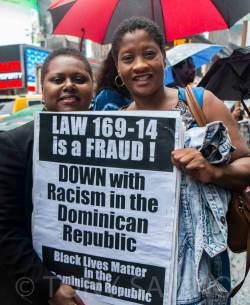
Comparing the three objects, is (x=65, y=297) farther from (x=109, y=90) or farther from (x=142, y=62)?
(x=109, y=90)

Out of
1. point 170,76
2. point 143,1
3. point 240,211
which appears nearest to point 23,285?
point 240,211

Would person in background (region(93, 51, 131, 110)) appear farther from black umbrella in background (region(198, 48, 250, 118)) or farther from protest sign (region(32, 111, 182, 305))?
black umbrella in background (region(198, 48, 250, 118))

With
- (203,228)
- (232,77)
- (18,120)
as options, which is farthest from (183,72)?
(203,228)

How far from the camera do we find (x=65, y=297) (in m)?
1.67

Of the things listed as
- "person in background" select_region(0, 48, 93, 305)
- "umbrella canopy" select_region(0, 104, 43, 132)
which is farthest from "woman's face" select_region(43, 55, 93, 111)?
"umbrella canopy" select_region(0, 104, 43, 132)

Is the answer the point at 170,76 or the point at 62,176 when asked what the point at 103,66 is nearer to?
the point at 62,176

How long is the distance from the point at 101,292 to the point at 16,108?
7958mm

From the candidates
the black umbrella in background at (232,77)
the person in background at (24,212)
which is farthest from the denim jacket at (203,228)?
the black umbrella in background at (232,77)

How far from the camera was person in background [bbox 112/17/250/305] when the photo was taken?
151cm

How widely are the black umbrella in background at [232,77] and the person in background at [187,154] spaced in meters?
2.37

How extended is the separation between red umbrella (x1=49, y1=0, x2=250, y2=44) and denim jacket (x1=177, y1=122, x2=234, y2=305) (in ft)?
7.38

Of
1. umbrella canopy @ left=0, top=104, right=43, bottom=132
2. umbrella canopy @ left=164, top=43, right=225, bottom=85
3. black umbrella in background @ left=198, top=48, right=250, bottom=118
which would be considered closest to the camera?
black umbrella in background @ left=198, top=48, right=250, bottom=118

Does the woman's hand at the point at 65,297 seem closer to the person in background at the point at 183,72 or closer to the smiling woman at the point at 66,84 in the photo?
the smiling woman at the point at 66,84

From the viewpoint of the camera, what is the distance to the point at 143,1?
354 cm
